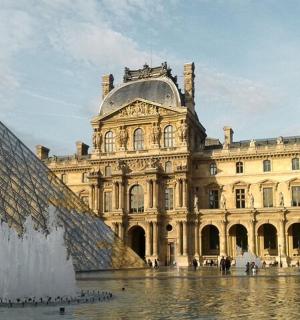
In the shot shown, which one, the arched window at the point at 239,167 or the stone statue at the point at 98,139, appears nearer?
the arched window at the point at 239,167

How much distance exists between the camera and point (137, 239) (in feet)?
187

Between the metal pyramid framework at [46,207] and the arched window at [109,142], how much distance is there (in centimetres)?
2484

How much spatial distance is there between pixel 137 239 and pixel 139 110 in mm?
12970

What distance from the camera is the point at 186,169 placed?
5288 cm

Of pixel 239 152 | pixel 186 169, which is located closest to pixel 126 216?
pixel 186 169

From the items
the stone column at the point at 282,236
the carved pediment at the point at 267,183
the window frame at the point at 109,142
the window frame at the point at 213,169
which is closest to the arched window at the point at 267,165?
the carved pediment at the point at 267,183

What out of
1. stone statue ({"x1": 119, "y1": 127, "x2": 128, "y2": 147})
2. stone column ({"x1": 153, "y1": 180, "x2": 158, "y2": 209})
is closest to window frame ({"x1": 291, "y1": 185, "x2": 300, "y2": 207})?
stone column ({"x1": 153, "y1": 180, "x2": 158, "y2": 209})

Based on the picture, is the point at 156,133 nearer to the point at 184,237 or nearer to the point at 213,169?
the point at 213,169

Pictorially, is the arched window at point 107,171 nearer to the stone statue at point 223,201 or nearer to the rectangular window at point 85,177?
the rectangular window at point 85,177

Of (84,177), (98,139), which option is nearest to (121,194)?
(98,139)

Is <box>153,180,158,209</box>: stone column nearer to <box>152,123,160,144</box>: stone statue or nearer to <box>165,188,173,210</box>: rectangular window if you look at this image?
<box>165,188,173,210</box>: rectangular window

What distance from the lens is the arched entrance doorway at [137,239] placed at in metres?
55.3

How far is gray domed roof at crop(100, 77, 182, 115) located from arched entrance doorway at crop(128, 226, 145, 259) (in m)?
12.4

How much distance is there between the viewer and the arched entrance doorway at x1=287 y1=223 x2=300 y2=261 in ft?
166
